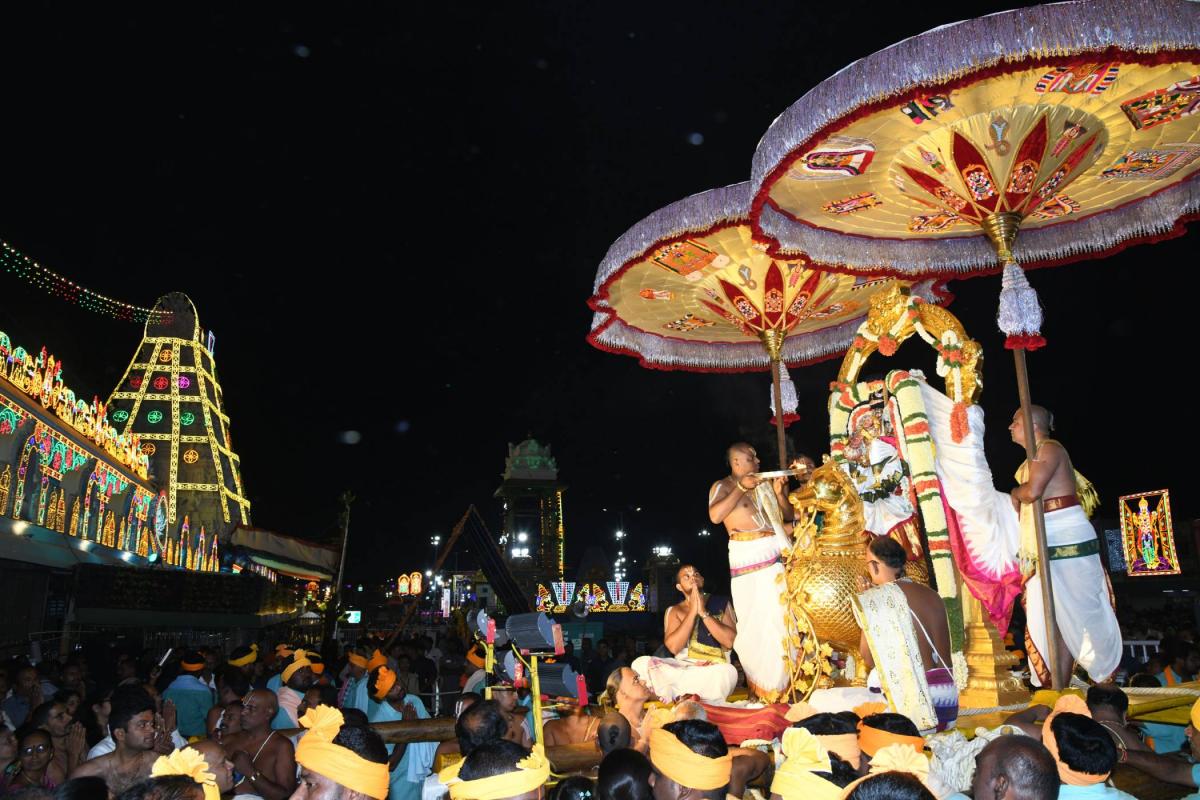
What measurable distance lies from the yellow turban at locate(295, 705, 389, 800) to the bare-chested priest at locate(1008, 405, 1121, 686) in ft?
19.6

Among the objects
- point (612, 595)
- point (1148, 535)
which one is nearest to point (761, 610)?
point (1148, 535)

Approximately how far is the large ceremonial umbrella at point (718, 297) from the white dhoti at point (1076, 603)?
3492 mm

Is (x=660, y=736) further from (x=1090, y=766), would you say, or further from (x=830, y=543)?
(x=830, y=543)

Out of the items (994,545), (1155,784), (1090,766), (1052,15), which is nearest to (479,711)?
(1090,766)

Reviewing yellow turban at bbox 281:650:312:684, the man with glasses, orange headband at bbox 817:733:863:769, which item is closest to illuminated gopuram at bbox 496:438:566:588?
yellow turban at bbox 281:650:312:684

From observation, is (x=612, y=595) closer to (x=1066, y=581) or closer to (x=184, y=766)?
(x=1066, y=581)

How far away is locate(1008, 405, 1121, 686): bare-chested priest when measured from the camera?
7.14 m

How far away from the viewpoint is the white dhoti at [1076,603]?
714 centimetres

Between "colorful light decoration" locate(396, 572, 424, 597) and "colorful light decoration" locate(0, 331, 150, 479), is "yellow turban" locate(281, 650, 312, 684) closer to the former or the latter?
"colorful light decoration" locate(0, 331, 150, 479)

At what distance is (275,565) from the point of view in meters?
35.1

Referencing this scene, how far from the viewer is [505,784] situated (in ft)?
9.89

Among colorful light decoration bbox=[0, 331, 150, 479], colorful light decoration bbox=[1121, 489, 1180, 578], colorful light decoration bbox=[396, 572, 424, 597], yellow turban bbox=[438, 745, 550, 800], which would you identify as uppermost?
colorful light decoration bbox=[0, 331, 150, 479]

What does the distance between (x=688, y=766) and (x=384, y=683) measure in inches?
204

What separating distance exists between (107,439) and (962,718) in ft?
94.0
